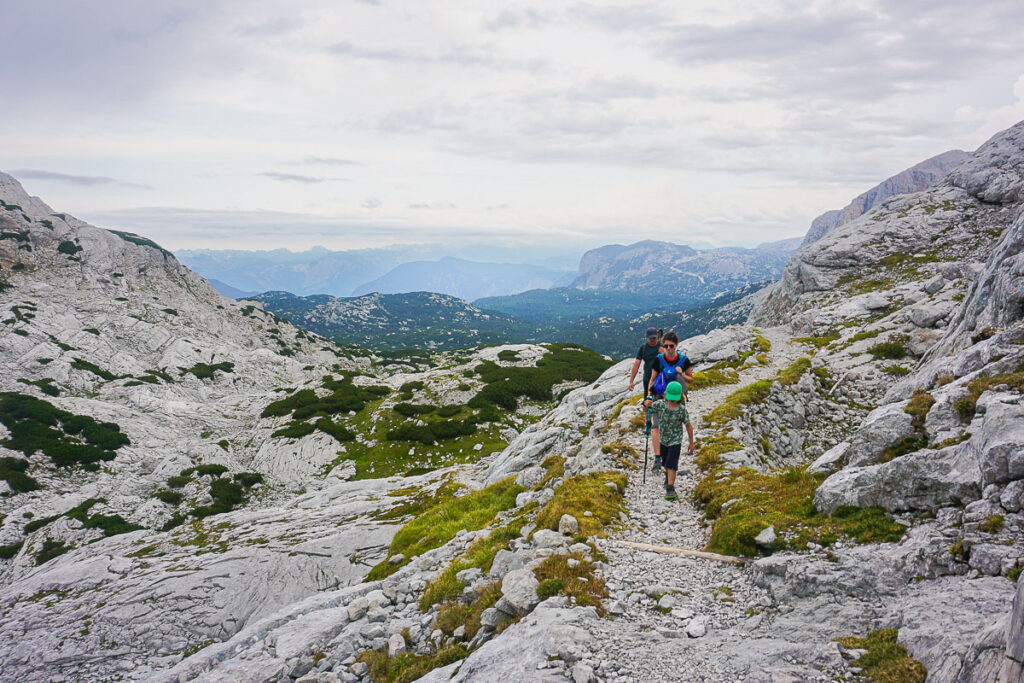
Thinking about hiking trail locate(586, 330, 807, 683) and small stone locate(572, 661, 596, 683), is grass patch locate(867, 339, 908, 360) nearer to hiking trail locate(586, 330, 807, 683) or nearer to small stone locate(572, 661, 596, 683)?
hiking trail locate(586, 330, 807, 683)

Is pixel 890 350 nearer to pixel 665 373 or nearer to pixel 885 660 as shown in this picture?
pixel 665 373

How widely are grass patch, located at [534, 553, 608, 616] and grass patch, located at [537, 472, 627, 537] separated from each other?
157cm

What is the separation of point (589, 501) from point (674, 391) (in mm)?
4518

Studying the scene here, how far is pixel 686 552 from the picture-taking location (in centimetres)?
1102

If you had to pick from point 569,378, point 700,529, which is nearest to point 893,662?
point 700,529

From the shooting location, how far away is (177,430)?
59188 mm

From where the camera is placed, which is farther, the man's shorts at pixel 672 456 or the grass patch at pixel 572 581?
the man's shorts at pixel 672 456

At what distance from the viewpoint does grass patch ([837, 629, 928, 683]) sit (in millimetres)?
5641

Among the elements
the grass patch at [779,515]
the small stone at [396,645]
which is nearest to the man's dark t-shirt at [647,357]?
the grass patch at [779,515]

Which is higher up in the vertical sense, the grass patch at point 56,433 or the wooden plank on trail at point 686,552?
the wooden plank on trail at point 686,552

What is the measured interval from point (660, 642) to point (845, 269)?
6694cm

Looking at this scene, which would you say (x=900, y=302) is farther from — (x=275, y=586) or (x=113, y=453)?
(x=113, y=453)

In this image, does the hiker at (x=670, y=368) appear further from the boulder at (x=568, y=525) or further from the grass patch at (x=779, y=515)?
the boulder at (x=568, y=525)

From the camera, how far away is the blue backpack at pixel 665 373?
1517 cm
